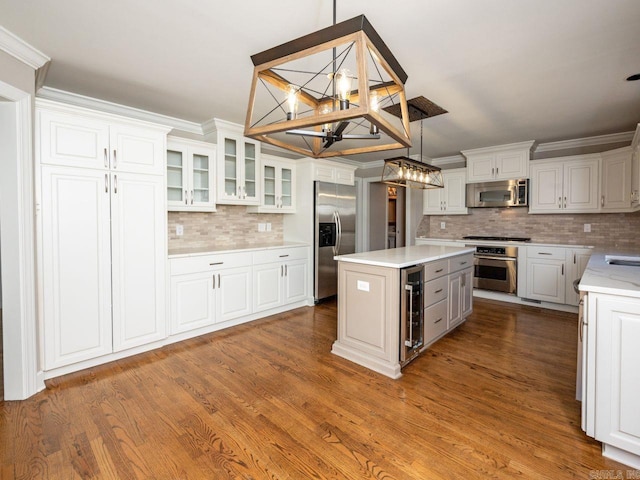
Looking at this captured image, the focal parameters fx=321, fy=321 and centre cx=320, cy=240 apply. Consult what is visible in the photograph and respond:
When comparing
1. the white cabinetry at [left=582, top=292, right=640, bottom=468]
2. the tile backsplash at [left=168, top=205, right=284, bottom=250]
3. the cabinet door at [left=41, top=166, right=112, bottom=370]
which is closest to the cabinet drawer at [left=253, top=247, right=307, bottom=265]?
the tile backsplash at [left=168, top=205, right=284, bottom=250]

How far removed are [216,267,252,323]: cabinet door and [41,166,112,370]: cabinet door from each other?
1.10m

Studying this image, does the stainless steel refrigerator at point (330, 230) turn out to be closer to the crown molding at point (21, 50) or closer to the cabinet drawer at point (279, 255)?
the cabinet drawer at point (279, 255)

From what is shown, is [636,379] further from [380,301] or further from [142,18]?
[142,18]

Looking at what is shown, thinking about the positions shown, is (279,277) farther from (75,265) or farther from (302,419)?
(302,419)

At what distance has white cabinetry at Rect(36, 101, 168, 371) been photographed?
243cm

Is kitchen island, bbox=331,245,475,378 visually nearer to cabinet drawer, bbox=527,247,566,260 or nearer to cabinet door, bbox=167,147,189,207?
cabinet door, bbox=167,147,189,207

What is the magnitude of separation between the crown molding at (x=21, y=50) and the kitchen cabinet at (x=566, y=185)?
5.70 metres

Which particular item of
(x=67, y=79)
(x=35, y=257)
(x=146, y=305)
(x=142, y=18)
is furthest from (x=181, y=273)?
(x=142, y=18)

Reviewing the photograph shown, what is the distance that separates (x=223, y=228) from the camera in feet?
13.9

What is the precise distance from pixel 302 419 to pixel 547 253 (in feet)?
13.8

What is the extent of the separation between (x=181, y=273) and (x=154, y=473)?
1950 millimetres

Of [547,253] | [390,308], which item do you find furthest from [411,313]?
[547,253]

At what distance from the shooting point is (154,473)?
5.15 feet

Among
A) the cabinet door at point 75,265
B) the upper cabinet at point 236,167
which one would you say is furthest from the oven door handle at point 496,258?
the cabinet door at point 75,265
